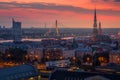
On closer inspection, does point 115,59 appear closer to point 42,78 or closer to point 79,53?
point 79,53

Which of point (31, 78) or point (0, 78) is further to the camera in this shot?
point (31, 78)

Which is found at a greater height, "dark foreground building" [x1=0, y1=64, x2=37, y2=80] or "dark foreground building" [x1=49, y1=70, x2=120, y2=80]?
"dark foreground building" [x1=49, y1=70, x2=120, y2=80]

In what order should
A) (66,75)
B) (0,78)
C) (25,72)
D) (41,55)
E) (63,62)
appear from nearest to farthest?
(66,75), (0,78), (25,72), (63,62), (41,55)

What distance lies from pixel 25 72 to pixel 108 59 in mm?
8383

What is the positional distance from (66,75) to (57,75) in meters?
0.19

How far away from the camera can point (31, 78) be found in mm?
9258

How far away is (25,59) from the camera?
1683cm

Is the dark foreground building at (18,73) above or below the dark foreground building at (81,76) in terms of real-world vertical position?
below

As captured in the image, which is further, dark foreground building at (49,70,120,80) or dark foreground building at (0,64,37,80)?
dark foreground building at (0,64,37,80)

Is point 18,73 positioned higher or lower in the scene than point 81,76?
lower

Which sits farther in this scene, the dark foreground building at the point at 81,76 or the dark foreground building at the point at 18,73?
the dark foreground building at the point at 18,73

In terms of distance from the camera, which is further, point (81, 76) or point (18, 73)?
point (18, 73)

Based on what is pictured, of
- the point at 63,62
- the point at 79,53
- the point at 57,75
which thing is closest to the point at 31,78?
the point at 57,75

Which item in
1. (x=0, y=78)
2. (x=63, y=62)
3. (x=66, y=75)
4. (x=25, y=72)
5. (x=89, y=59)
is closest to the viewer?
(x=66, y=75)
